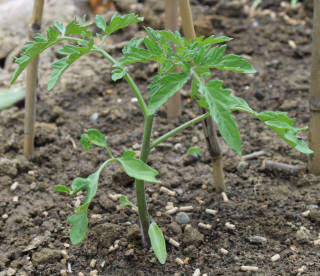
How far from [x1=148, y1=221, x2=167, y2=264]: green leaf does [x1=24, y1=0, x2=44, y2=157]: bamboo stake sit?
785mm

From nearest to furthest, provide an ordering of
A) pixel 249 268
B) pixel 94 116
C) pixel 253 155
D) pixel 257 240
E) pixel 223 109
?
pixel 223 109, pixel 249 268, pixel 257 240, pixel 253 155, pixel 94 116

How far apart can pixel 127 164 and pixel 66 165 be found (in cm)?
83

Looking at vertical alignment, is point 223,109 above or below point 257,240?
above

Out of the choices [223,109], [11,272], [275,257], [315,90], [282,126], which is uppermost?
[223,109]

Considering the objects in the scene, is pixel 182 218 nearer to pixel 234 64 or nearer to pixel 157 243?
pixel 157 243

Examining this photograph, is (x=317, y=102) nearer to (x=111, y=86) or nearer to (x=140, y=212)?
(x=140, y=212)

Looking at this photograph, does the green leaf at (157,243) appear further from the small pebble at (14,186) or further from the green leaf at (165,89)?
the small pebble at (14,186)

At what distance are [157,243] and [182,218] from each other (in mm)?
311

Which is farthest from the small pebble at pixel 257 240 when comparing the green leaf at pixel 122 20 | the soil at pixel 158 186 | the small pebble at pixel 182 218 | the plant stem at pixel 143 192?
the green leaf at pixel 122 20

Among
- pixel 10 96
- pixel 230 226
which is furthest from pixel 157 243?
pixel 10 96

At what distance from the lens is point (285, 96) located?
230 cm

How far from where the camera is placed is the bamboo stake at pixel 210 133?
1551 mm

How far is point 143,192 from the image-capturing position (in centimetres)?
139

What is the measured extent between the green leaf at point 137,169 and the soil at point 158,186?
435mm
